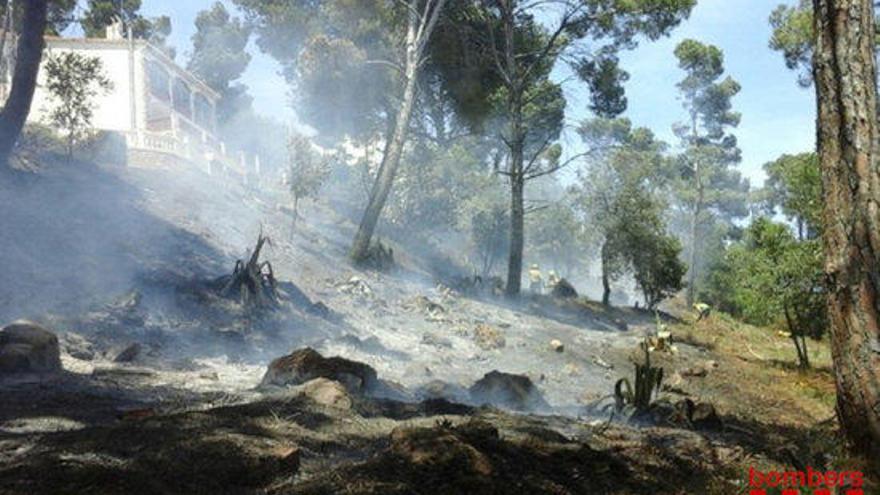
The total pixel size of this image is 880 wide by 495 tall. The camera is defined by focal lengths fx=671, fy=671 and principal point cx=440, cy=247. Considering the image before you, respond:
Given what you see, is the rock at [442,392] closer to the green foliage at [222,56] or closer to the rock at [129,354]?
the rock at [129,354]

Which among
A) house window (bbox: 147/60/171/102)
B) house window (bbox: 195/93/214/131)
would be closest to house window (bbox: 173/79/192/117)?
house window (bbox: 147/60/171/102)

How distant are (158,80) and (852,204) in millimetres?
31575

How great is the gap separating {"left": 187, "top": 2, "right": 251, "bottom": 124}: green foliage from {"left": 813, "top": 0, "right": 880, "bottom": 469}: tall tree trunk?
45.8 metres

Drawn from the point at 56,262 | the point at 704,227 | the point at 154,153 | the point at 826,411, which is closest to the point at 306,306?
the point at 56,262

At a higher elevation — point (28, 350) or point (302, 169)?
point (302, 169)

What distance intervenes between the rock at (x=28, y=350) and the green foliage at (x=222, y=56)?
1677 inches

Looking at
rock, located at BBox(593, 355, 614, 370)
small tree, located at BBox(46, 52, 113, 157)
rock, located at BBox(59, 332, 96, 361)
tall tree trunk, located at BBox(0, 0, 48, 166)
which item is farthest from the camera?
small tree, located at BBox(46, 52, 113, 157)

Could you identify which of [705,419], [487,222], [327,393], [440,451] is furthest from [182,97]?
[440,451]

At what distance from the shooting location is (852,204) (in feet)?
16.5

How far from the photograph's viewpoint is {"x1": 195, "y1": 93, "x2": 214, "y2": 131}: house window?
36.6m

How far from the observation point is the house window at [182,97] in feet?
108

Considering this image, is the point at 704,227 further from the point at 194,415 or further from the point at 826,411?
the point at 194,415

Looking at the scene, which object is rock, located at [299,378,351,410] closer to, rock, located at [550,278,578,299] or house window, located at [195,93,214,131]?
rock, located at [550,278,578,299]

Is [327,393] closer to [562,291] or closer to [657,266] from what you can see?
[562,291]
